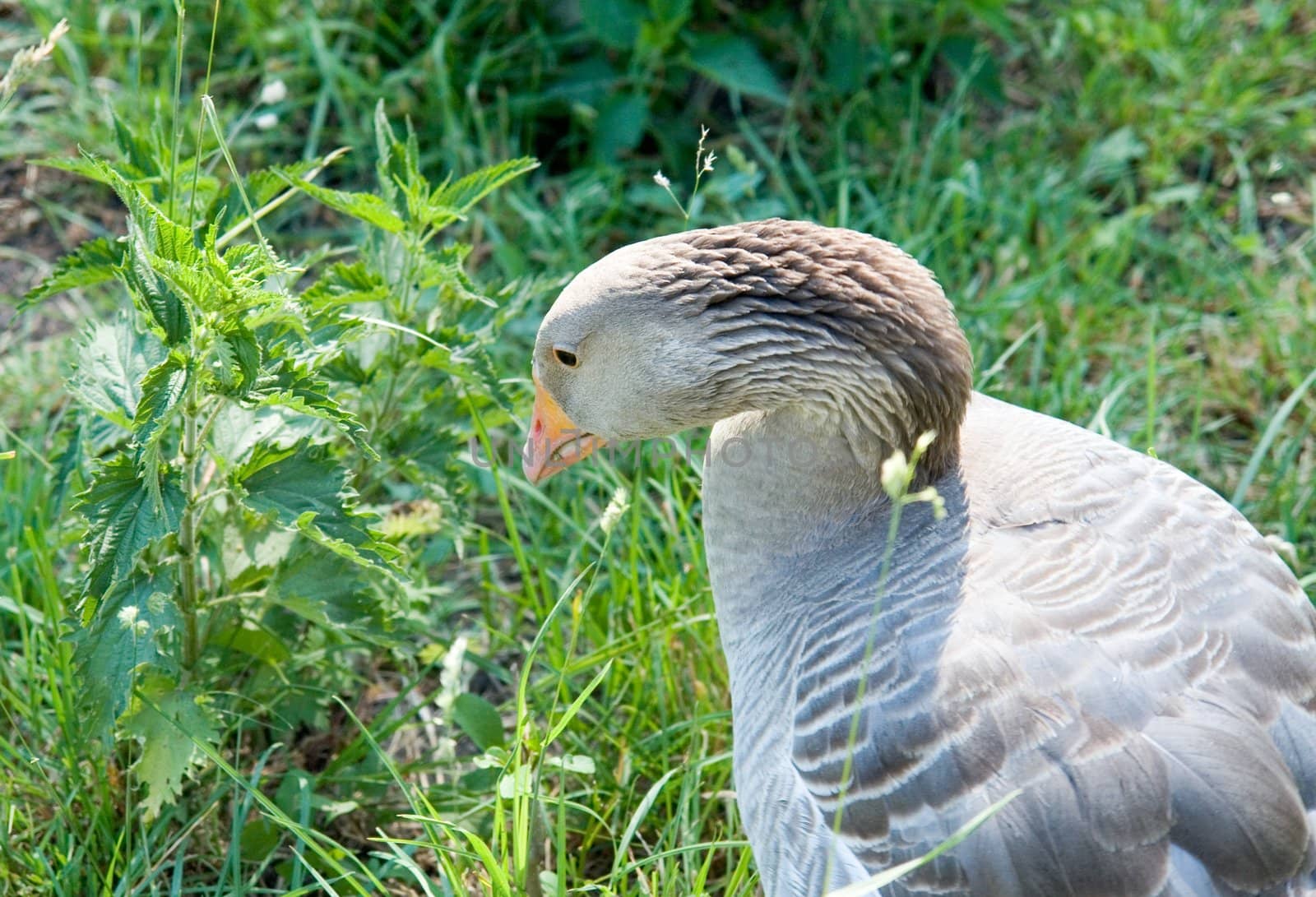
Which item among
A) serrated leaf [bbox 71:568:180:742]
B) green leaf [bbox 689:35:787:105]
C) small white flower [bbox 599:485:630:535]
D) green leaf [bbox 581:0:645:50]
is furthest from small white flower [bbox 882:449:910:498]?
green leaf [bbox 581:0:645:50]

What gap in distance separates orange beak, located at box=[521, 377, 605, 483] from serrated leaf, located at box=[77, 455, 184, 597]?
824 millimetres

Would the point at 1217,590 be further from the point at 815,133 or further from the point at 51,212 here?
the point at 51,212

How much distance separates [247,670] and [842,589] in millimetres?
1615

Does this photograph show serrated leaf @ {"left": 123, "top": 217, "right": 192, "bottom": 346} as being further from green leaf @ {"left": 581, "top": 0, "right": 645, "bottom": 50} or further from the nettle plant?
green leaf @ {"left": 581, "top": 0, "right": 645, "bottom": 50}

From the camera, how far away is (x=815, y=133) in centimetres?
550

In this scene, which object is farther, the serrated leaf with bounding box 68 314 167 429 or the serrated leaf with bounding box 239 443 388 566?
the serrated leaf with bounding box 68 314 167 429

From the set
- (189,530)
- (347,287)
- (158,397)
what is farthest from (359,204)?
(189,530)

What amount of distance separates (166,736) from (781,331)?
158 centimetres

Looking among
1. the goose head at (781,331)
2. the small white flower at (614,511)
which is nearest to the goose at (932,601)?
the goose head at (781,331)

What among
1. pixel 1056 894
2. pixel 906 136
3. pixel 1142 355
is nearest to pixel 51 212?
pixel 906 136

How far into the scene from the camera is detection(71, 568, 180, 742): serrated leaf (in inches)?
A: 111

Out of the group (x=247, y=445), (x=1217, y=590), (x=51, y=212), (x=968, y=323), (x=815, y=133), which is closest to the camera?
(x=1217, y=590)

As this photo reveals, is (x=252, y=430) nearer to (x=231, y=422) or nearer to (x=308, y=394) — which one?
(x=231, y=422)

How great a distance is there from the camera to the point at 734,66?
5094 mm
